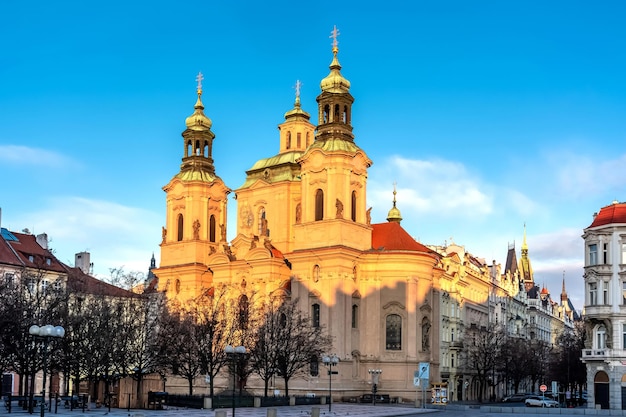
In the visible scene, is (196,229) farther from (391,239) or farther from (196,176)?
(391,239)

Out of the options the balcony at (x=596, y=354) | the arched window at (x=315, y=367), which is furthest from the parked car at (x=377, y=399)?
the balcony at (x=596, y=354)

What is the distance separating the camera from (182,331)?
71.6 metres

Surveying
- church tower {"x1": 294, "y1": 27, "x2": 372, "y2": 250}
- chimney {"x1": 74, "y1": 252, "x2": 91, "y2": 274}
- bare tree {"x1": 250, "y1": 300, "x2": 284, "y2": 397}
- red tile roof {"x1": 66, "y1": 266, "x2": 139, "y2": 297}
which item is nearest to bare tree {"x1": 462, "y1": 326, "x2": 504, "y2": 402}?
church tower {"x1": 294, "y1": 27, "x2": 372, "y2": 250}

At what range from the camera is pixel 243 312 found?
7806 centimetres

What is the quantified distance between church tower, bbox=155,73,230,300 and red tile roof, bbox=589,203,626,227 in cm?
3781

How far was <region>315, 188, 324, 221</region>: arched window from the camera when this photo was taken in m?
79.2

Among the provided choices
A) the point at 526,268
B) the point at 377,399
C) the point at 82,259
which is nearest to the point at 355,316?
the point at 377,399

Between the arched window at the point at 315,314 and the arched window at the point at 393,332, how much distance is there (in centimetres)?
639

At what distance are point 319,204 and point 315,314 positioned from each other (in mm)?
10080

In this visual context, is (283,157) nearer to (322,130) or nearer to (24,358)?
(322,130)

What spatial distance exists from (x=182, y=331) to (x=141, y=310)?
23.9 ft

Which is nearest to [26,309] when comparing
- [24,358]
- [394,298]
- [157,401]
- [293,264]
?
[24,358]

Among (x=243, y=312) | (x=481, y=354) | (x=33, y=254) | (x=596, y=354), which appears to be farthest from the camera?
(x=481, y=354)

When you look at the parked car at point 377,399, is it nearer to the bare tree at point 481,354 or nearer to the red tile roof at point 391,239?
the red tile roof at point 391,239
